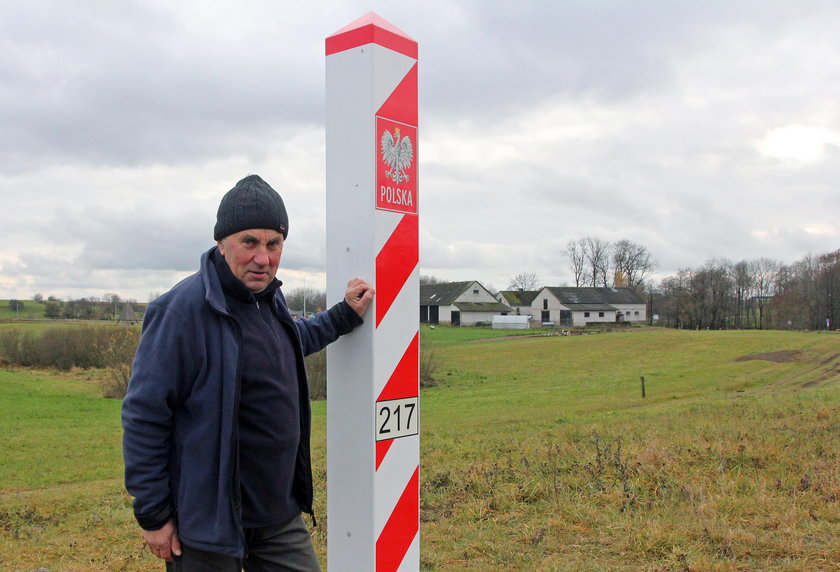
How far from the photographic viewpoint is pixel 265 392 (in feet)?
9.12

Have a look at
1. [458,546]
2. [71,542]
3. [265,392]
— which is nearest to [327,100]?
[265,392]

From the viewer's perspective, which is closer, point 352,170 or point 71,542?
point 352,170

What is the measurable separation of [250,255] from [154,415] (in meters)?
0.72

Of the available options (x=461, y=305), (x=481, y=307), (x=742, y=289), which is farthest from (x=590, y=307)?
(x=742, y=289)

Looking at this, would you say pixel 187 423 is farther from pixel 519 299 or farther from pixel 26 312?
pixel 519 299

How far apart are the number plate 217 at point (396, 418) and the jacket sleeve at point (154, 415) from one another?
0.77 meters

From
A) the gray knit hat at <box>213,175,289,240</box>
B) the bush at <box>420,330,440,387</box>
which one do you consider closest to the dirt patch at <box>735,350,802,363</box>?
the bush at <box>420,330,440,387</box>

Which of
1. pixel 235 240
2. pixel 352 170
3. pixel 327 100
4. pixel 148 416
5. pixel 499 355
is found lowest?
pixel 499 355

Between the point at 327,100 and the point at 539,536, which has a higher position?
the point at 327,100

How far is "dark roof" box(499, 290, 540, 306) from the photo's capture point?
309ft

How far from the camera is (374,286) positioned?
9.28 feet

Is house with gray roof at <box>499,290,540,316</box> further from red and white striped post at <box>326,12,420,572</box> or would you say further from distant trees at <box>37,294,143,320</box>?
red and white striped post at <box>326,12,420,572</box>

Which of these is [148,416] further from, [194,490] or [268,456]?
[268,456]

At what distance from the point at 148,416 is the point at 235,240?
2.48 ft
